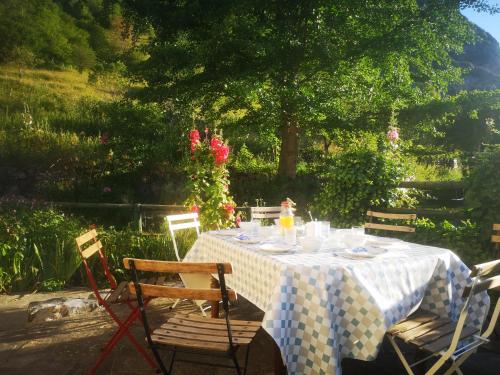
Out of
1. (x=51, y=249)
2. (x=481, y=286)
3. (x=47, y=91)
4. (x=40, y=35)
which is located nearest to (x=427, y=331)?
(x=481, y=286)

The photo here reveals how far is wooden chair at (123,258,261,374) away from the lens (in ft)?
7.80

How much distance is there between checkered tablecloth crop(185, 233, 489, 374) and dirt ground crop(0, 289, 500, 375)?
672mm

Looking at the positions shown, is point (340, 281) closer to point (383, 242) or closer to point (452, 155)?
point (383, 242)

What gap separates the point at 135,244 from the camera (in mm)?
5867

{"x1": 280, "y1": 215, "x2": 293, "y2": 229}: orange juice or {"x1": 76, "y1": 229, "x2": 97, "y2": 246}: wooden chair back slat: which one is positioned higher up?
{"x1": 280, "y1": 215, "x2": 293, "y2": 229}: orange juice

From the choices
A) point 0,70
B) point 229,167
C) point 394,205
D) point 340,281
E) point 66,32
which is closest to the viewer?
point 340,281

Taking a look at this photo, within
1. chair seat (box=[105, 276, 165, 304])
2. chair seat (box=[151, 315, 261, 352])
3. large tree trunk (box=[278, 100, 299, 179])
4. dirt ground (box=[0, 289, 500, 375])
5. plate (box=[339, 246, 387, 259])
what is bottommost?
dirt ground (box=[0, 289, 500, 375])

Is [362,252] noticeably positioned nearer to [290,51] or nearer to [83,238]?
[83,238]

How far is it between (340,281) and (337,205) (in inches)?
138

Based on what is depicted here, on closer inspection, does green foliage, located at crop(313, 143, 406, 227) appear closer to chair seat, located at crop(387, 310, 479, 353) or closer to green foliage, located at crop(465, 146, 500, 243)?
green foliage, located at crop(465, 146, 500, 243)

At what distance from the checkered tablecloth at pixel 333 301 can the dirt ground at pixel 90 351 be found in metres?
0.67

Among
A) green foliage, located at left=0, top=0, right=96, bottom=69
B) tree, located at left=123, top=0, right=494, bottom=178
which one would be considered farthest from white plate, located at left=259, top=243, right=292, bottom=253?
green foliage, located at left=0, top=0, right=96, bottom=69

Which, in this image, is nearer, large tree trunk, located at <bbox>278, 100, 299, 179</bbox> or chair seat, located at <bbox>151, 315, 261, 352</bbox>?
Answer: chair seat, located at <bbox>151, 315, 261, 352</bbox>

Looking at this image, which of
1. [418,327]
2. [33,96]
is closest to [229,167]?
[418,327]
